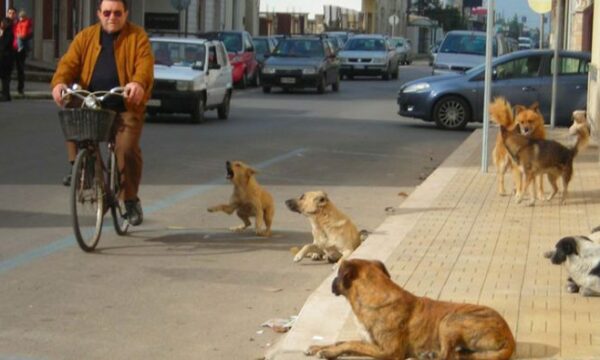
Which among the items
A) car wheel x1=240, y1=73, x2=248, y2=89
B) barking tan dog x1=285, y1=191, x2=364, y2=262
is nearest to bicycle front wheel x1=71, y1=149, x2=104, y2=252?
barking tan dog x1=285, y1=191, x2=364, y2=262

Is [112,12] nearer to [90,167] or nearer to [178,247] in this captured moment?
[90,167]

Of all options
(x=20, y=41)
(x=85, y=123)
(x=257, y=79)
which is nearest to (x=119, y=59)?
(x=85, y=123)

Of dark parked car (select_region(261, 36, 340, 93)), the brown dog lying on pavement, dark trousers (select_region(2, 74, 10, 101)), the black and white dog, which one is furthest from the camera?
dark parked car (select_region(261, 36, 340, 93))

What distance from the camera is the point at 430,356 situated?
6.73m

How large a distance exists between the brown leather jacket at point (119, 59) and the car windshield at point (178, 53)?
51.5ft

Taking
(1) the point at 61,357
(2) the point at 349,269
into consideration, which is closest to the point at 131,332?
(1) the point at 61,357

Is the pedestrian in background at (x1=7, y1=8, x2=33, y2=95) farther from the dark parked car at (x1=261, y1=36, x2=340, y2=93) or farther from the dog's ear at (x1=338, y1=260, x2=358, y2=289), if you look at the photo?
the dog's ear at (x1=338, y1=260, x2=358, y2=289)

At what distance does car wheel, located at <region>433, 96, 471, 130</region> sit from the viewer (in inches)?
1030

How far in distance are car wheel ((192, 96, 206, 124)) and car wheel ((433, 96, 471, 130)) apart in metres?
4.57

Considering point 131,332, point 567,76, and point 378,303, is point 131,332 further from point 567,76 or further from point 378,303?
point 567,76

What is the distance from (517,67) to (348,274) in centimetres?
1929

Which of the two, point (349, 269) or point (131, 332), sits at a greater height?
point (349, 269)

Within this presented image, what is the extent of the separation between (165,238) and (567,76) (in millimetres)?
15773

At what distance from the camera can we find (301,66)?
39.3m
